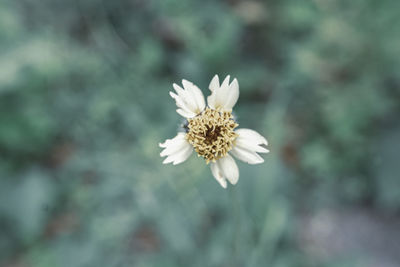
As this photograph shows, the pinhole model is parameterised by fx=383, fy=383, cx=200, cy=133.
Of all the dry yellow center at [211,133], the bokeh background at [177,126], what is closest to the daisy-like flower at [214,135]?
the dry yellow center at [211,133]

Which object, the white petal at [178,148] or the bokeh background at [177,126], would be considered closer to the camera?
the white petal at [178,148]

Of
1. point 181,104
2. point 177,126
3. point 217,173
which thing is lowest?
point 217,173

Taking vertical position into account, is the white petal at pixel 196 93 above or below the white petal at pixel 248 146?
above

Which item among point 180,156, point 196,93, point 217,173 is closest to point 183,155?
point 180,156

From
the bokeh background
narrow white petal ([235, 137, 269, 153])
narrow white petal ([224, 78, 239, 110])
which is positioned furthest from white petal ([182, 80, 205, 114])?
the bokeh background

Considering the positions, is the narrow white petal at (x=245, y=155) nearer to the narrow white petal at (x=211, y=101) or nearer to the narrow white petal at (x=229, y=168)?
the narrow white petal at (x=229, y=168)

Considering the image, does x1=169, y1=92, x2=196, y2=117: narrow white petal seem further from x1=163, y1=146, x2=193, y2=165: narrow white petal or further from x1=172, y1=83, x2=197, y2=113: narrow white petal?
x1=163, y1=146, x2=193, y2=165: narrow white petal

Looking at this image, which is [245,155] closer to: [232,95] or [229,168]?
[229,168]

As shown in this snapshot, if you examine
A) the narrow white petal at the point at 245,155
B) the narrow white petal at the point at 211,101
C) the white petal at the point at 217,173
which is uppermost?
the narrow white petal at the point at 211,101

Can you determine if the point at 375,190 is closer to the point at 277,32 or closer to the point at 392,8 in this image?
the point at 392,8
